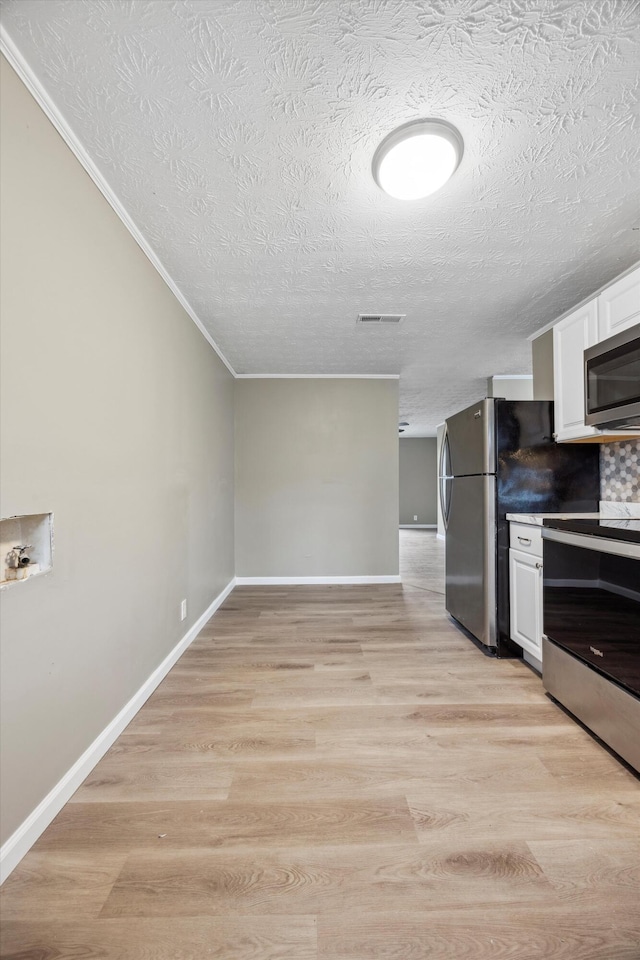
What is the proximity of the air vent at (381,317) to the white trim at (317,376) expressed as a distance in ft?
5.26

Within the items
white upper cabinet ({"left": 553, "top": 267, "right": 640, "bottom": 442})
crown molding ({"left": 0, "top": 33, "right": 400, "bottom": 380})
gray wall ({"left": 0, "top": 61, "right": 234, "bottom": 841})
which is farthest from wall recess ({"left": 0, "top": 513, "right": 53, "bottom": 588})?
white upper cabinet ({"left": 553, "top": 267, "right": 640, "bottom": 442})

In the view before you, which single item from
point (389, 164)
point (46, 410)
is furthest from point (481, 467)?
point (46, 410)

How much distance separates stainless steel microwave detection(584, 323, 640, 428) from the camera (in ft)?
6.86

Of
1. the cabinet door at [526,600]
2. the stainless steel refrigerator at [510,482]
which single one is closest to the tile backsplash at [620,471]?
the stainless steel refrigerator at [510,482]

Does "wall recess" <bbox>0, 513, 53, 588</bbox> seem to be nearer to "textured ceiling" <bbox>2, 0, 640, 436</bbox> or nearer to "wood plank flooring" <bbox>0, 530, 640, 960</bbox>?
"wood plank flooring" <bbox>0, 530, 640, 960</bbox>

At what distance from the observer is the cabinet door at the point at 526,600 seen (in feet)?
8.21

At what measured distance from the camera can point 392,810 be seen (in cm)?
154

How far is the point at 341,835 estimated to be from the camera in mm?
1428

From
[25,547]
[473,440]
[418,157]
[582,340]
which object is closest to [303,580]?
[473,440]

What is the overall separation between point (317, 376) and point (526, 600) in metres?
3.34

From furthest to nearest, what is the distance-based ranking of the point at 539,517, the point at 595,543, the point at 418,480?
the point at 418,480
the point at 539,517
the point at 595,543

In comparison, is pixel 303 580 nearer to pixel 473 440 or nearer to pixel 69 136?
pixel 473 440

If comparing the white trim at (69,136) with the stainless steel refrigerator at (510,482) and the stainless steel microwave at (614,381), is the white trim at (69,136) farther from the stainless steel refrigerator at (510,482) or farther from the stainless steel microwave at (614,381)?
the stainless steel microwave at (614,381)

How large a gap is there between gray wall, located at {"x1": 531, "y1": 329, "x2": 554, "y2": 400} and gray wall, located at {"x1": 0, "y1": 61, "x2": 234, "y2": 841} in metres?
2.84
